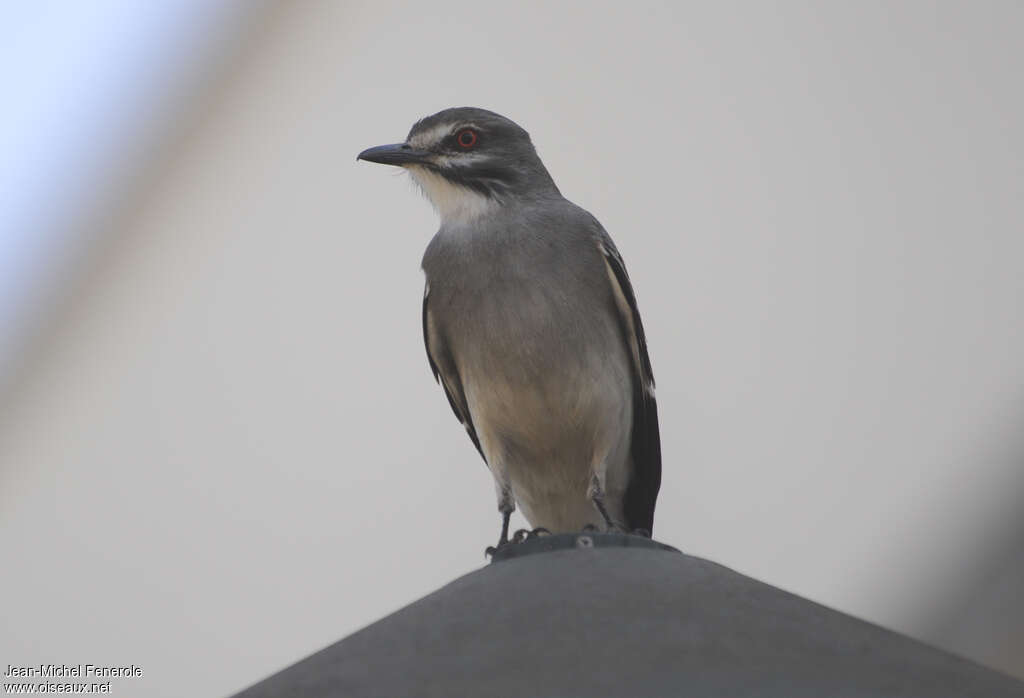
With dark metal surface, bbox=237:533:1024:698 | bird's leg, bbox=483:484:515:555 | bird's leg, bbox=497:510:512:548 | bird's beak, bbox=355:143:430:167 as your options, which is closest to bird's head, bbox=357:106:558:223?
bird's beak, bbox=355:143:430:167

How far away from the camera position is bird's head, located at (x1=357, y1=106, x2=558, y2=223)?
5789 millimetres

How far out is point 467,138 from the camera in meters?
5.91

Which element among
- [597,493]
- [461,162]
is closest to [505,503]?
[597,493]

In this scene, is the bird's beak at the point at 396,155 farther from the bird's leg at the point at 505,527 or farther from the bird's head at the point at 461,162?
→ the bird's leg at the point at 505,527

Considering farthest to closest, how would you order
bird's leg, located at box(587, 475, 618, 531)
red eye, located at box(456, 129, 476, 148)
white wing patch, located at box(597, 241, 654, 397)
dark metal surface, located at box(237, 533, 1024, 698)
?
red eye, located at box(456, 129, 476, 148) < white wing patch, located at box(597, 241, 654, 397) < bird's leg, located at box(587, 475, 618, 531) < dark metal surface, located at box(237, 533, 1024, 698)

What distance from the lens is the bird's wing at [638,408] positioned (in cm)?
564

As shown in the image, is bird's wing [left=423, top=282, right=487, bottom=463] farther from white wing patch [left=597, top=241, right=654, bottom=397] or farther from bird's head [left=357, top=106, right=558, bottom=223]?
white wing patch [left=597, top=241, right=654, bottom=397]

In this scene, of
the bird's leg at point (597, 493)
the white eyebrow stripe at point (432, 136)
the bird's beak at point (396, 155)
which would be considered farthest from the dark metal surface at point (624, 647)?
the white eyebrow stripe at point (432, 136)

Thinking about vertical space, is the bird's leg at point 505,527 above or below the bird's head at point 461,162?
below

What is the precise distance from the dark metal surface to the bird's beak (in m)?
3.43

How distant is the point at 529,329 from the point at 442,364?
637mm

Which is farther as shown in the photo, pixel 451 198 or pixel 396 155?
pixel 451 198

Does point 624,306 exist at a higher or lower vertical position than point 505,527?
higher

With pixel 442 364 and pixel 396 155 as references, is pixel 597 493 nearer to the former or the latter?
pixel 442 364
